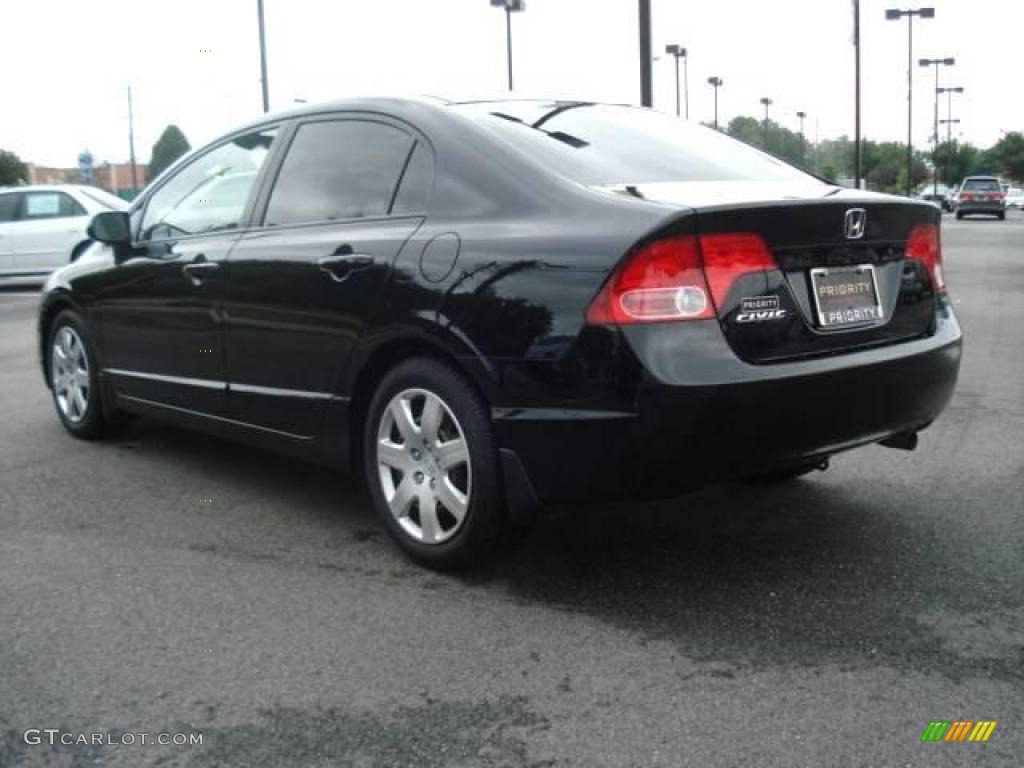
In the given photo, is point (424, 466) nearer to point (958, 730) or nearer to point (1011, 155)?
point (958, 730)

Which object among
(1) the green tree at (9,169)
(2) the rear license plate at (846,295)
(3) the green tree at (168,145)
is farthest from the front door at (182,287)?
(1) the green tree at (9,169)

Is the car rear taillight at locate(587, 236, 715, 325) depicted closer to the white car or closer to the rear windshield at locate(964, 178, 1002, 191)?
the white car

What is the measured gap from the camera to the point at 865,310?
367 cm

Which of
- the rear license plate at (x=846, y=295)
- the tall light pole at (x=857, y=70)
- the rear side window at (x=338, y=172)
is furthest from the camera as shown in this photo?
the tall light pole at (x=857, y=70)

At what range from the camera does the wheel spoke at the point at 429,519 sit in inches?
150

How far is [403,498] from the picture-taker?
12.9ft

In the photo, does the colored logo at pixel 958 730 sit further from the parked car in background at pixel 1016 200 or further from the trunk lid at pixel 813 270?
the parked car in background at pixel 1016 200

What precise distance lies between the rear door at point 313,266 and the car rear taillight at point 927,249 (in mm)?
1693

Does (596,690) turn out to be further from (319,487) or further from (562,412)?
(319,487)

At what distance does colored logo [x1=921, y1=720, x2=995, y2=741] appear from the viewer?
269cm

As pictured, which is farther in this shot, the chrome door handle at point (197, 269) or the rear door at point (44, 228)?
the rear door at point (44, 228)

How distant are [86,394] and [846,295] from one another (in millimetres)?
3968

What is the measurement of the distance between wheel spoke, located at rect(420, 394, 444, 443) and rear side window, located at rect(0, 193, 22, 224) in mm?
14923

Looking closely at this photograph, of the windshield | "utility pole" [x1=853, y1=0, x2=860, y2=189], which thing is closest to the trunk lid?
the windshield
